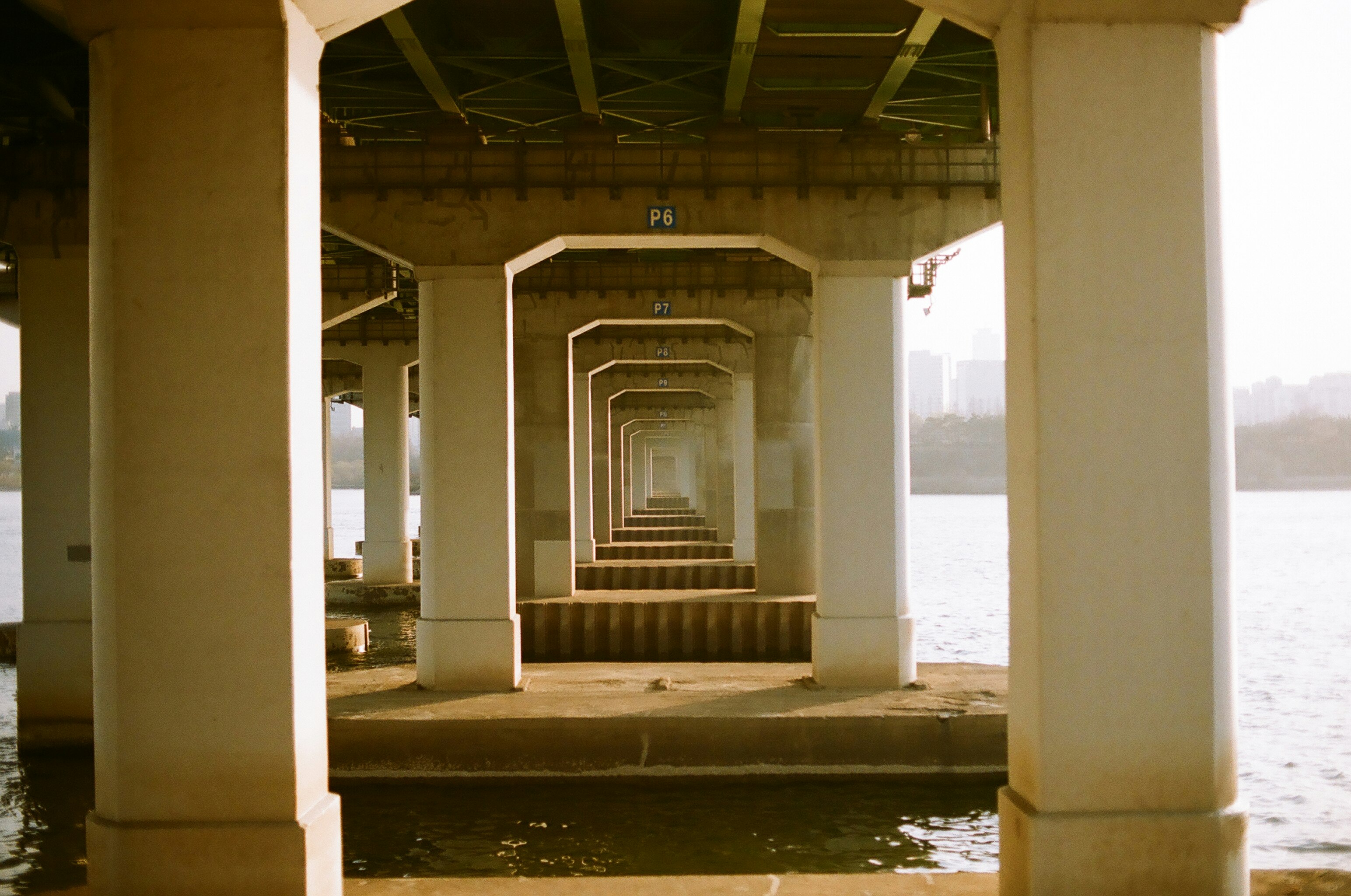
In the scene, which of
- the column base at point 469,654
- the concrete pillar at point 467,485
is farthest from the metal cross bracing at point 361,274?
the column base at point 469,654

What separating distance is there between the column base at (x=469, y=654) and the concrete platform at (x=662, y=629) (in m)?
8.18

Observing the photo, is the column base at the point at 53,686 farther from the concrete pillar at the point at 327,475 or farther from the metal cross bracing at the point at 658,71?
the concrete pillar at the point at 327,475

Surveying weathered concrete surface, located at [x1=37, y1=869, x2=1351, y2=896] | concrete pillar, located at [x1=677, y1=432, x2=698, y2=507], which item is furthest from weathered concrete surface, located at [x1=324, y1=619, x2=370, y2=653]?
concrete pillar, located at [x1=677, y1=432, x2=698, y2=507]

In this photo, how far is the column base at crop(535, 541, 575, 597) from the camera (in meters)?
26.8

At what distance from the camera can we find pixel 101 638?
589 cm

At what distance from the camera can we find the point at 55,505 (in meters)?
16.1

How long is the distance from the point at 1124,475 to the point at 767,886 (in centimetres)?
332

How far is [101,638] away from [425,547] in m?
10.9

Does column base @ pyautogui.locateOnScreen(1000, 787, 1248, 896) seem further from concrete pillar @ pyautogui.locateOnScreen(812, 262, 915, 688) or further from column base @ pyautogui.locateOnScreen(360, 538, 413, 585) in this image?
column base @ pyautogui.locateOnScreen(360, 538, 413, 585)

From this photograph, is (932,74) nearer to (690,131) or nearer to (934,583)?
(690,131)

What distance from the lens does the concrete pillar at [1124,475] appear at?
232 inches

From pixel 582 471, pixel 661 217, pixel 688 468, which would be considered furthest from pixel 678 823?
pixel 688 468

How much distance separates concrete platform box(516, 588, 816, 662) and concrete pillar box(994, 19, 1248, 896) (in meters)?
18.9

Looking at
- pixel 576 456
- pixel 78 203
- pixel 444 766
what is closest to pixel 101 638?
pixel 444 766
